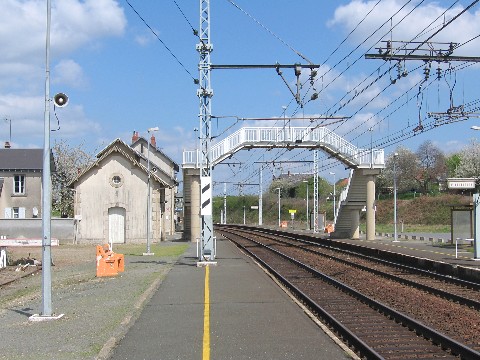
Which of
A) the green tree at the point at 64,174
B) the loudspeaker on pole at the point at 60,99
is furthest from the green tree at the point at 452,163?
the loudspeaker on pole at the point at 60,99

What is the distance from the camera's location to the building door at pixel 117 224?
162 feet

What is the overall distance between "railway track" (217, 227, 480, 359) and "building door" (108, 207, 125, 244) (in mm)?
26628

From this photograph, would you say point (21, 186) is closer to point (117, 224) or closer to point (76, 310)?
point (117, 224)

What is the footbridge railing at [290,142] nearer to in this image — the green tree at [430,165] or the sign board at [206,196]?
the sign board at [206,196]

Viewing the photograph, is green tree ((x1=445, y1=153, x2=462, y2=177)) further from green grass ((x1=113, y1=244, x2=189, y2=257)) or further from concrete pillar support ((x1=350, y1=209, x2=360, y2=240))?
green grass ((x1=113, y1=244, x2=189, y2=257))

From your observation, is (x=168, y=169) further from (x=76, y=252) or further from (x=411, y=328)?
(x=411, y=328)

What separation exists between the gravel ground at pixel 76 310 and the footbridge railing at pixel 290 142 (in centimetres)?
1951

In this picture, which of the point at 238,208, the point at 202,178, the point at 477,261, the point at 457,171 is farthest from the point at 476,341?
the point at 238,208

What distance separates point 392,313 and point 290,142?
33.0 meters

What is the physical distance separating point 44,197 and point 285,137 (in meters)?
34.0

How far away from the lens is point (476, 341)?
34.9ft

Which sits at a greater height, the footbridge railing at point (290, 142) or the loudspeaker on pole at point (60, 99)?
the footbridge railing at point (290, 142)

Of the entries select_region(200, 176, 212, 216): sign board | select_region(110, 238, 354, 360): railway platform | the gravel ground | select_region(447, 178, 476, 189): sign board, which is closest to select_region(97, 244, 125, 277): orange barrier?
the gravel ground

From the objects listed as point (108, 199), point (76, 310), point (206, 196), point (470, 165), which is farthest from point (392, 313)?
point (470, 165)
